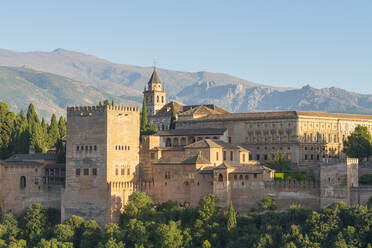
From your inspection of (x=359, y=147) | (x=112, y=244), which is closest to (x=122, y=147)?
(x=112, y=244)

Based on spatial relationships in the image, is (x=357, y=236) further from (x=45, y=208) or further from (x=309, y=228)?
(x=45, y=208)

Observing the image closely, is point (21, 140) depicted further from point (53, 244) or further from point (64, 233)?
point (53, 244)

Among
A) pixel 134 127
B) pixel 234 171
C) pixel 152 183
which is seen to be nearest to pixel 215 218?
pixel 234 171

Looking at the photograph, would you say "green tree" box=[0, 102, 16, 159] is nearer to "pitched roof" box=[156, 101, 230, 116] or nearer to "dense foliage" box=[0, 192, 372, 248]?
"dense foliage" box=[0, 192, 372, 248]

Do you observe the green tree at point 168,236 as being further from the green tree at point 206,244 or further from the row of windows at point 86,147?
the row of windows at point 86,147

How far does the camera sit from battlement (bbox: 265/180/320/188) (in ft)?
216

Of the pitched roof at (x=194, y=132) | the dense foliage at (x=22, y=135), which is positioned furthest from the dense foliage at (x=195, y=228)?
the dense foliage at (x=22, y=135)

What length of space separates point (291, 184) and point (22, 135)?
40665mm

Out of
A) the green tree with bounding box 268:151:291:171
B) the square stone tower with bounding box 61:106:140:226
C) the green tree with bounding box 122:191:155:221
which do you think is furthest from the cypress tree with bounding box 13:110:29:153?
the green tree with bounding box 268:151:291:171

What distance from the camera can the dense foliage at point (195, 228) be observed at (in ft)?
196

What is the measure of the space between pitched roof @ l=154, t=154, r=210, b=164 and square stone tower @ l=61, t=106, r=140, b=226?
3.33m

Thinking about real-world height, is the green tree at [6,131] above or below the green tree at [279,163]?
above

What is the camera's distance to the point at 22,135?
91.6 metres

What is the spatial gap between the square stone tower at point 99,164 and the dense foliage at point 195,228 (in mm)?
1429
